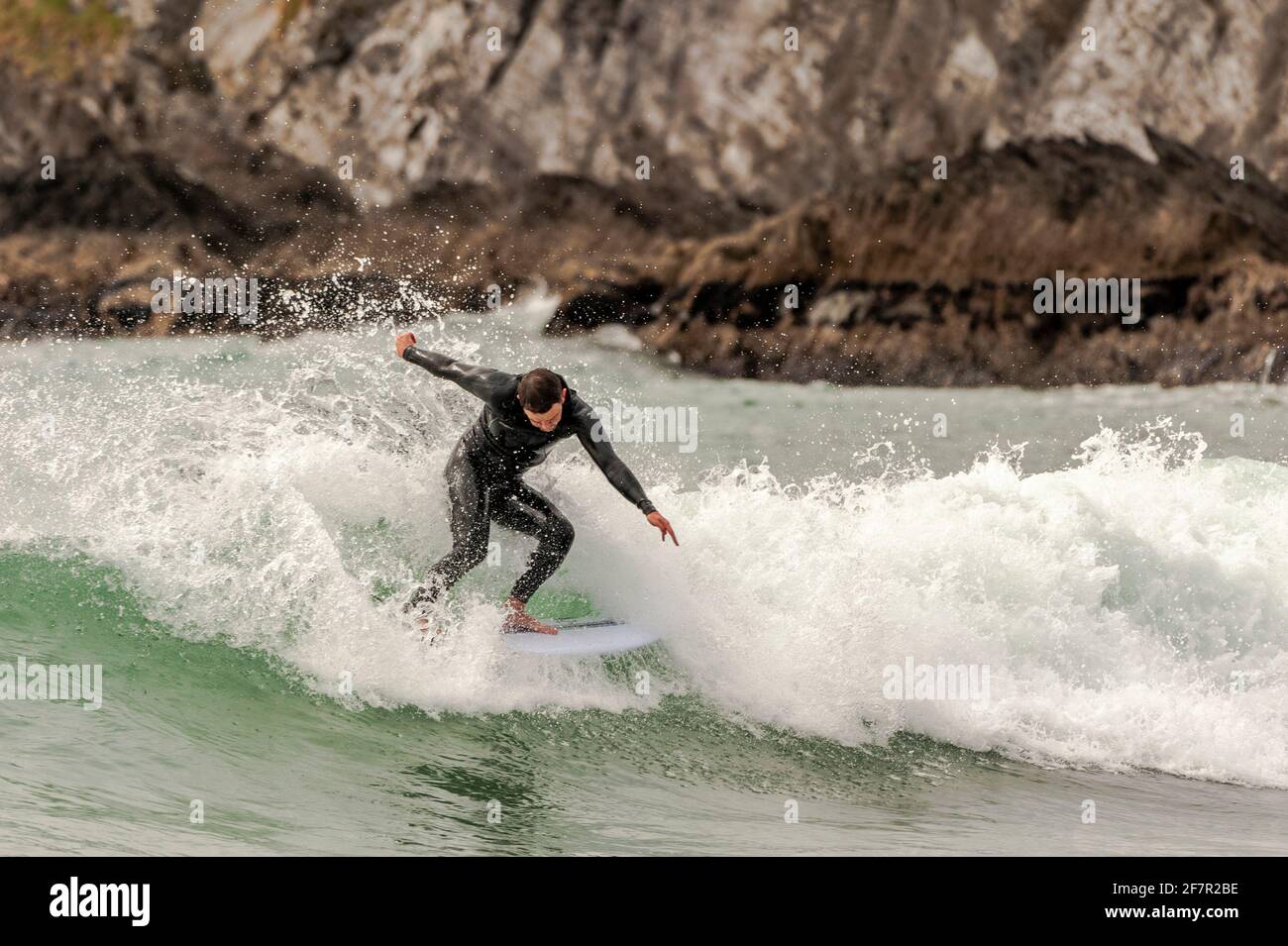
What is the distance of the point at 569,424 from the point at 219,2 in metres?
25.9

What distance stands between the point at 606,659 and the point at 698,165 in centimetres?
2052

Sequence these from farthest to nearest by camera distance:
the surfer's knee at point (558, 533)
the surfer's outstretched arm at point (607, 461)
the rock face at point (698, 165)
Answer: the rock face at point (698, 165), the surfer's knee at point (558, 533), the surfer's outstretched arm at point (607, 461)

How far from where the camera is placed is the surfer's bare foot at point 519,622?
7445 millimetres

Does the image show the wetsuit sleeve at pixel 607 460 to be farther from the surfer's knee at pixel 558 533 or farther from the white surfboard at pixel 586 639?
the white surfboard at pixel 586 639

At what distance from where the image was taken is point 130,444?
8.44m

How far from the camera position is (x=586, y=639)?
7.62 metres

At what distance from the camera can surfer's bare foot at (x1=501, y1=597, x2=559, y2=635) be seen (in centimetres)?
745

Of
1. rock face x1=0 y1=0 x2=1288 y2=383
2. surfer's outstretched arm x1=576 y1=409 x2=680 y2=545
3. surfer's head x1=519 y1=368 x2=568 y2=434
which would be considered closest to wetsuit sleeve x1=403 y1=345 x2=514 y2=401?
surfer's head x1=519 y1=368 x2=568 y2=434

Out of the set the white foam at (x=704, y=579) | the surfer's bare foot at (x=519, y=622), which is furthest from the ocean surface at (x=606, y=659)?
the surfer's bare foot at (x=519, y=622)

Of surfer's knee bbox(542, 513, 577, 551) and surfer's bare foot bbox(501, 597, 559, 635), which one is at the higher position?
surfer's knee bbox(542, 513, 577, 551)

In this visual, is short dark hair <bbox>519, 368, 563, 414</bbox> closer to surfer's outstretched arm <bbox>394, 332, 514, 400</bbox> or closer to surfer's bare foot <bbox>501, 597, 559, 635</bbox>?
surfer's outstretched arm <bbox>394, 332, 514, 400</bbox>

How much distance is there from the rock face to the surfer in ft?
59.5

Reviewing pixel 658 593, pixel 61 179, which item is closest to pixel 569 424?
pixel 658 593

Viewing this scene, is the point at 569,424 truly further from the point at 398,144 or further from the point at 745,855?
the point at 398,144
